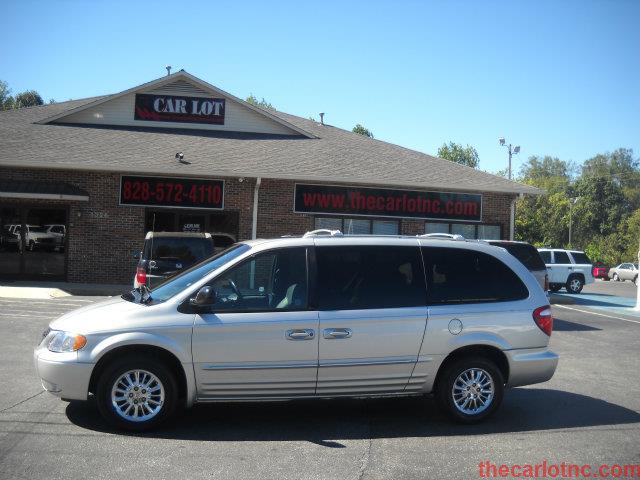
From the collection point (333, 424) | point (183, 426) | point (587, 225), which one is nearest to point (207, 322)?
point (183, 426)

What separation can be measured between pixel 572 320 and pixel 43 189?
581 inches

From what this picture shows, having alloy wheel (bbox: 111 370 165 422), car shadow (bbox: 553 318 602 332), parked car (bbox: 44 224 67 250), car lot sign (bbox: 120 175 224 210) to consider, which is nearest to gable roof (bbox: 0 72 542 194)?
car lot sign (bbox: 120 175 224 210)

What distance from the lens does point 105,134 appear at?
70.6 ft

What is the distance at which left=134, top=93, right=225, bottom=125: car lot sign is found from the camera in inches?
880

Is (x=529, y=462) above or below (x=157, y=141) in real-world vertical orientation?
below

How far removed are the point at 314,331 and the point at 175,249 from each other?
20.0ft

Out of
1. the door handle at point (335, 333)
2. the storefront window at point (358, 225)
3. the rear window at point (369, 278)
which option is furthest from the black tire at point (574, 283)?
the door handle at point (335, 333)

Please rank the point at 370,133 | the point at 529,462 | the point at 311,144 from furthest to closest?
the point at 370,133
the point at 311,144
the point at 529,462

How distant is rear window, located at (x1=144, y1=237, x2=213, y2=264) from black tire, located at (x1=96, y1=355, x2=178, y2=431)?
18.8 ft

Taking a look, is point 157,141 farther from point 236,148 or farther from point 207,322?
point 207,322

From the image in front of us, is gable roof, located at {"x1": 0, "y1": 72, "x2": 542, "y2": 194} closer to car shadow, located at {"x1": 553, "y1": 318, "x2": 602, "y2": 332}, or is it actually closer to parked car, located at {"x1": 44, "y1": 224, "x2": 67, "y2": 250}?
parked car, located at {"x1": 44, "y1": 224, "x2": 67, "y2": 250}

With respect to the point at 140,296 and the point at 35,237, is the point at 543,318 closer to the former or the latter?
the point at 140,296

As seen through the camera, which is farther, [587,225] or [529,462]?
[587,225]

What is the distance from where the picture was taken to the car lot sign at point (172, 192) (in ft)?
65.0
